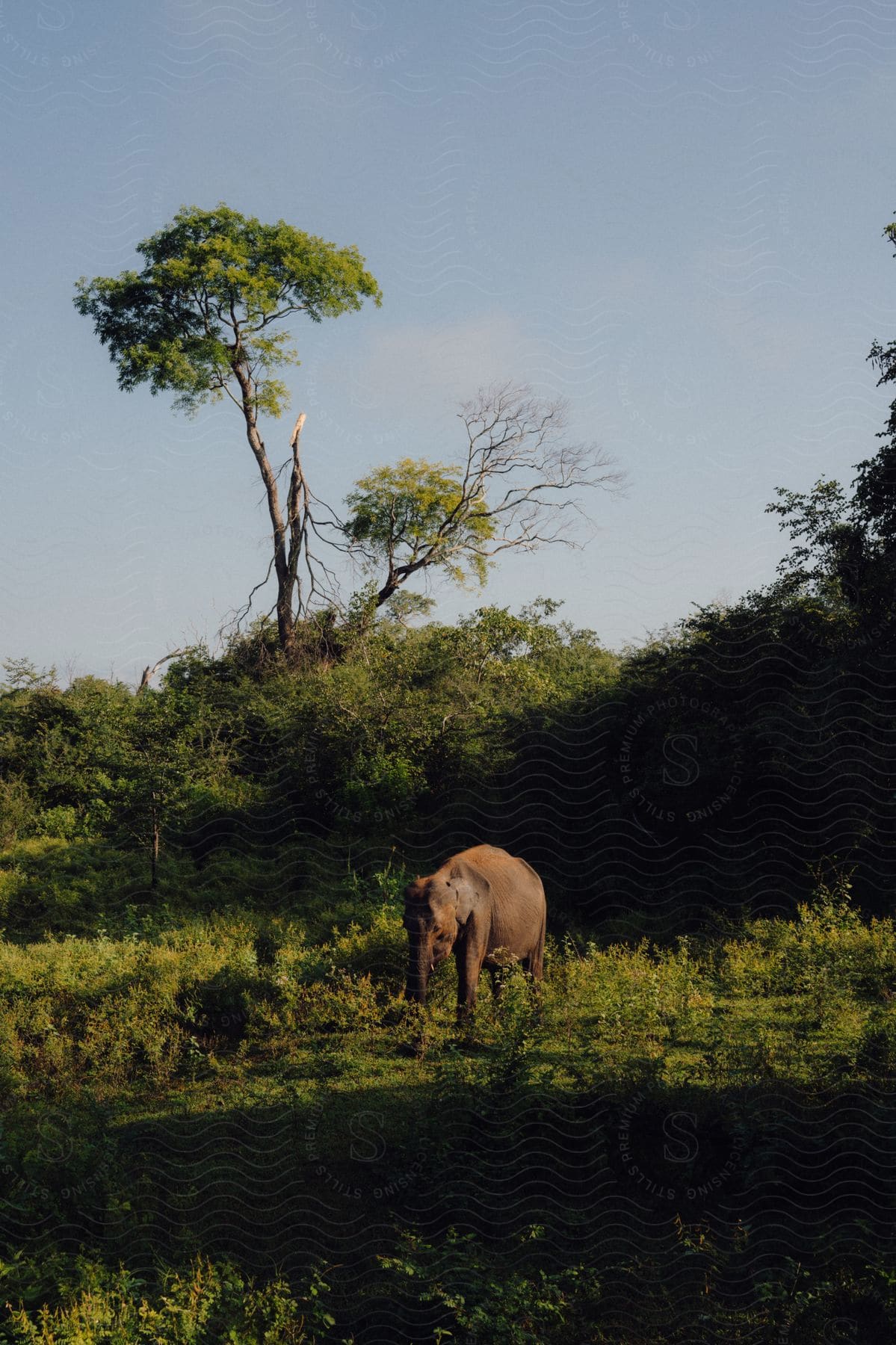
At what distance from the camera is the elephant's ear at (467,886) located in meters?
9.81

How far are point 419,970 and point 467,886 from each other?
37.6 inches

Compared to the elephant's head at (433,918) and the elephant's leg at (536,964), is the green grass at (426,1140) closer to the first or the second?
the elephant's leg at (536,964)

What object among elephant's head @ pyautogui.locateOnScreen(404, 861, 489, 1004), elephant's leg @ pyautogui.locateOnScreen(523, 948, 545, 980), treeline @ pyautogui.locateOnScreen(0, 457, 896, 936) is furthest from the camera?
treeline @ pyautogui.locateOnScreen(0, 457, 896, 936)

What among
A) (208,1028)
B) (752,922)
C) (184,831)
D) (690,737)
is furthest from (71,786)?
(752,922)

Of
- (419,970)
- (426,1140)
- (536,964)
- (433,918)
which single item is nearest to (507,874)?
(536,964)

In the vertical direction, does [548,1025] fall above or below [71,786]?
below

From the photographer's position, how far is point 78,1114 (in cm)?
880

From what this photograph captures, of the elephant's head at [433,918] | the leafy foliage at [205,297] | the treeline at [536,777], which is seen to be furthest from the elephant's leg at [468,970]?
the leafy foliage at [205,297]

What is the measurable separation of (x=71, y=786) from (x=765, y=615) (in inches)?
589

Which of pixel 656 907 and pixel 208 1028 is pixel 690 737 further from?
pixel 208 1028

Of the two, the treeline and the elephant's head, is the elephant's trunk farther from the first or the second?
the treeline

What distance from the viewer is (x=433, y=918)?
9.44 meters

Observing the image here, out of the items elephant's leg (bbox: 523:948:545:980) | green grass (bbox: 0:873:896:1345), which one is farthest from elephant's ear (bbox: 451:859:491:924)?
elephant's leg (bbox: 523:948:545:980)

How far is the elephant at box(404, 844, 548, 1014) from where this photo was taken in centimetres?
950
